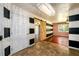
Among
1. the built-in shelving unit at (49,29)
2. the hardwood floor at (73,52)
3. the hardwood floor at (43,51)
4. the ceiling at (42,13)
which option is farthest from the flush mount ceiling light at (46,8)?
the hardwood floor at (73,52)

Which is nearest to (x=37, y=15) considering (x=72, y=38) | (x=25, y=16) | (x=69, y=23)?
(x=25, y=16)

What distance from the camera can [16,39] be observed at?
94.0 inches

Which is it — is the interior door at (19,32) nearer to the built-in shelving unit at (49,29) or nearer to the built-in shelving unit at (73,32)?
the built-in shelving unit at (49,29)

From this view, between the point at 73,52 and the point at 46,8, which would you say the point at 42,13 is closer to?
the point at 46,8

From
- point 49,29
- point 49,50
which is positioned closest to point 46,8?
point 49,29

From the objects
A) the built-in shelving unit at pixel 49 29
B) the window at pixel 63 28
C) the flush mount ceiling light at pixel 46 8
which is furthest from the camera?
the built-in shelving unit at pixel 49 29

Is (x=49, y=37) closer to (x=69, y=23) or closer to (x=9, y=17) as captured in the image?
A: (x=69, y=23)

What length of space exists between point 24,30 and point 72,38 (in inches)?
47.5

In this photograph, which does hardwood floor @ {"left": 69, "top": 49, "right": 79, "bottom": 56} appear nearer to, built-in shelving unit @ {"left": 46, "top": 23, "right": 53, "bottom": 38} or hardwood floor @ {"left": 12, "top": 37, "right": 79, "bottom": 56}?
hardwood floor @ {"left": 12, "top": 37, "right": 79, "bottom": 56}

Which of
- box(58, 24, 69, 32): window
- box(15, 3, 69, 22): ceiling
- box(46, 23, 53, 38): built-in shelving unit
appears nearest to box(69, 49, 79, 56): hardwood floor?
box(58, 24, 69, 32): window

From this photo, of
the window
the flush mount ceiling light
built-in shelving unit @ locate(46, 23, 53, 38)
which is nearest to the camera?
the flush mount ceiling light

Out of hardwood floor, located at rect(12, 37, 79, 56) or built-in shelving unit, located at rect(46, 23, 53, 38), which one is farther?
built-in shelving unit, located at rect(46, 23, 53, 38)

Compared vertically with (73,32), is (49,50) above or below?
below

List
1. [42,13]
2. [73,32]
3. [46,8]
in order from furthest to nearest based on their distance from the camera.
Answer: [73,32] < [42,13] < [46,8]
